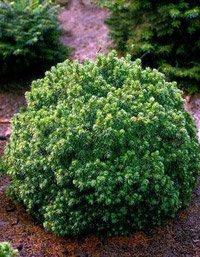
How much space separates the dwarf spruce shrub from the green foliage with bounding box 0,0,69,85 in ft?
5.98

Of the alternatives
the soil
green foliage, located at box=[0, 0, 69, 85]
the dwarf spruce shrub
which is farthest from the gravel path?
the soil

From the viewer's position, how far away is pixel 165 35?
577 centimetres

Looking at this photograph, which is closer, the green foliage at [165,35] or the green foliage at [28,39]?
the green foliage at [165,35]

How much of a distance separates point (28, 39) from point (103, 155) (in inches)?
102

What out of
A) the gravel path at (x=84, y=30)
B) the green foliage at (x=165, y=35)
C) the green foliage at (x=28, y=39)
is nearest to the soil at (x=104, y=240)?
the green foliage at (x=165, y=35)

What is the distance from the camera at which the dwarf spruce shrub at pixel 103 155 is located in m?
3.68

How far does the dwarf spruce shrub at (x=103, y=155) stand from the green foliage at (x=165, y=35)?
5.28ft

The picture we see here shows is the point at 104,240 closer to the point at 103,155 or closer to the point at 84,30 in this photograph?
the point at 103,155

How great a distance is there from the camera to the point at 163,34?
225 inches

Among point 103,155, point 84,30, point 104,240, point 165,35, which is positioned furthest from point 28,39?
point 104,240

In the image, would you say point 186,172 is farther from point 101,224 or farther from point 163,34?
point 163,34

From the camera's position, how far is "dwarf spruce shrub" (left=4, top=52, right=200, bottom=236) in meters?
3.68

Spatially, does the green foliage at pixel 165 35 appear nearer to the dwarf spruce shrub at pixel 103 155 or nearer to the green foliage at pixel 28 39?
the green foliage at pixel 28 39

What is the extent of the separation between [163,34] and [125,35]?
59cm
